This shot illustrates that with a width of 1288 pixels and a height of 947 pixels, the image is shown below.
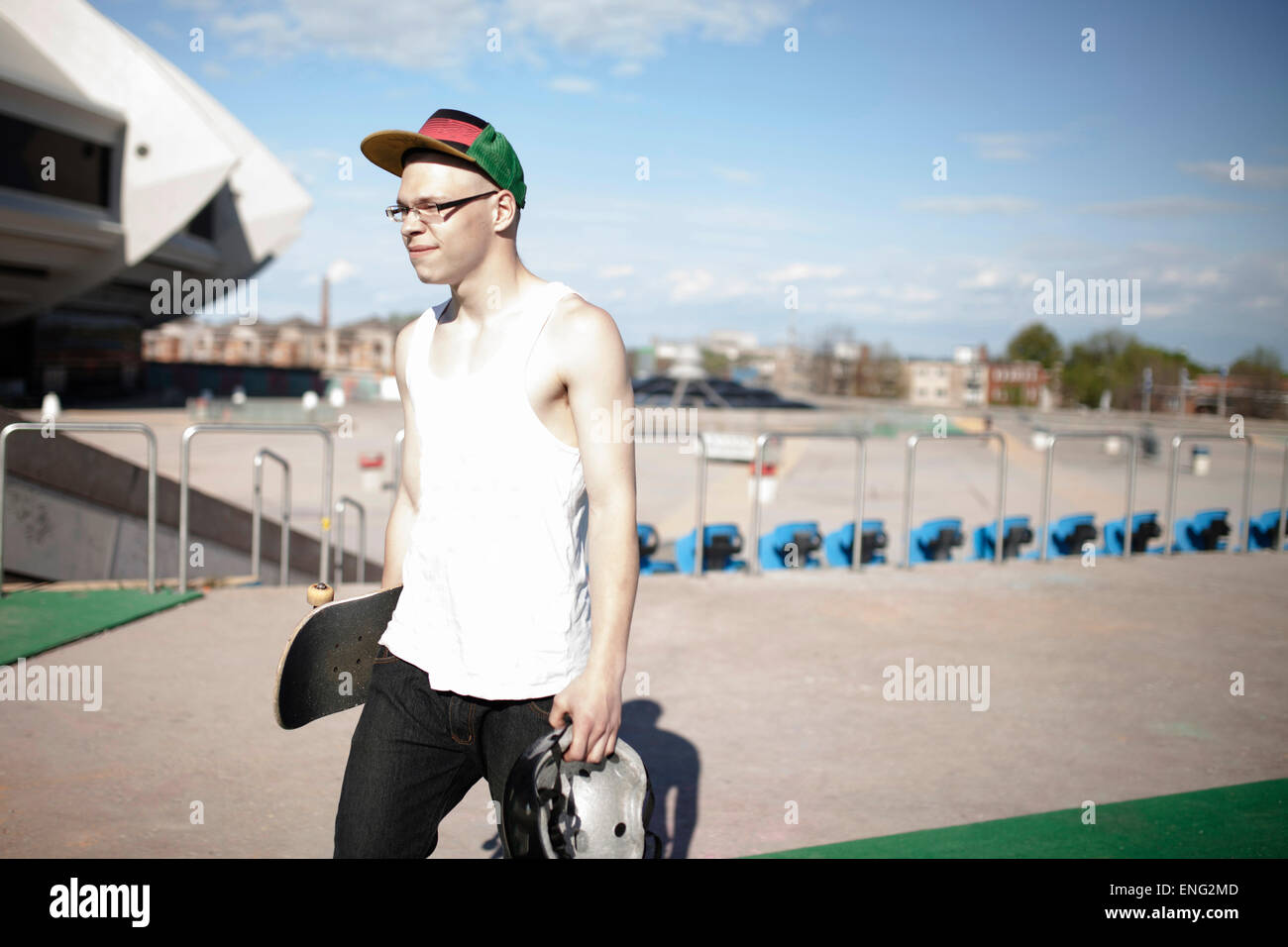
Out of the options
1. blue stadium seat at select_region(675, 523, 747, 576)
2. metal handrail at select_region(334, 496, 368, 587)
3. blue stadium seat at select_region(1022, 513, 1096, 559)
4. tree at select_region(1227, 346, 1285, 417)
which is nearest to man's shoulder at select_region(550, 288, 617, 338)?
metal handrail at select_region(334, 496, 368, 587)

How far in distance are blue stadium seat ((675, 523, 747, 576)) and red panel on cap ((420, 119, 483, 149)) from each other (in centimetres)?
747

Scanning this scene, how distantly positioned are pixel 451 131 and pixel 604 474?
0.79m

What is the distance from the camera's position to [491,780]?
7.32 feet

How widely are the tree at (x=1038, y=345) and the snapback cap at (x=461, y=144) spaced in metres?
121

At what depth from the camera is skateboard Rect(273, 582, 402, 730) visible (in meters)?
2.27

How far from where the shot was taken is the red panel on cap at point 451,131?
209 centimetres

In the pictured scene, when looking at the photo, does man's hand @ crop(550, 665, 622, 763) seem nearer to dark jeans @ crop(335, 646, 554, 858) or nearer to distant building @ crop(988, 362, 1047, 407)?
dark jeans @ crop(335, 646, 554, 858)

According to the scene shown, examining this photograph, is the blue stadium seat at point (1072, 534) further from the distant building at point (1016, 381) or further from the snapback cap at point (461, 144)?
the distant building at point (1016, 381)
